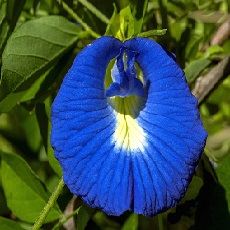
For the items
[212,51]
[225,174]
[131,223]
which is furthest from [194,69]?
[131,223]

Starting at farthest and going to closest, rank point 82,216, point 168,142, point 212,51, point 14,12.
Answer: point 212,51 → point 14,12 → point 82,216 → point 168,142

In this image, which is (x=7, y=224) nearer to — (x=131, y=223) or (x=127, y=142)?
(x=131, y=223)

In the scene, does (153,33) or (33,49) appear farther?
(33,49)

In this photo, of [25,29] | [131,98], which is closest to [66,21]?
[25,29]

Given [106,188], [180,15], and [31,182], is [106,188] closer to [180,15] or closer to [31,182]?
[31,182]

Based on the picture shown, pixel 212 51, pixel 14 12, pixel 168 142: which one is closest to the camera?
pixel 168 142

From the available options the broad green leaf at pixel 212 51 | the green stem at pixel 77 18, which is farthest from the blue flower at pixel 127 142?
the broad green leaf at pixel 212 51

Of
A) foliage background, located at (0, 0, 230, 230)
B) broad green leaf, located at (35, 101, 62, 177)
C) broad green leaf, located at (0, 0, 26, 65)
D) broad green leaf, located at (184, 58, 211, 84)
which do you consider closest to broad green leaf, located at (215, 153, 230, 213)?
foliage background, located at (0, 0, 230, 230)

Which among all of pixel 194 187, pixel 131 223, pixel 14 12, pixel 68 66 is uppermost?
pixel 14 12

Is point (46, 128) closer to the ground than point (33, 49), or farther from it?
closer to the ground
